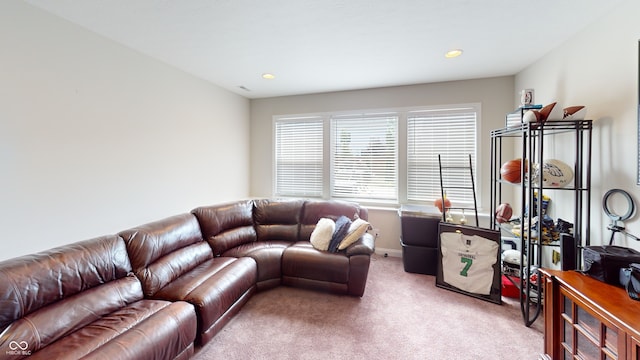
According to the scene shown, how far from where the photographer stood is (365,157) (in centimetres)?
408

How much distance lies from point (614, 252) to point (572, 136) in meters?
1.26

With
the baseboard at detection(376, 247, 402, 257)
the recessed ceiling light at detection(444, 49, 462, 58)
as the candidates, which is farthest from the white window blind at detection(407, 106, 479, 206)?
the recessed ceiling light at detection(444, 49, 462, 58)

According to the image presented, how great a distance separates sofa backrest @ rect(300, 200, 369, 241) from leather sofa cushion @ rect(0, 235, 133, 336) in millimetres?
1919

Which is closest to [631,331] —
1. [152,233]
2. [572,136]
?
[572,136]

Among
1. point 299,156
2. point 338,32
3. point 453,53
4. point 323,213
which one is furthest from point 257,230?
point 453,53

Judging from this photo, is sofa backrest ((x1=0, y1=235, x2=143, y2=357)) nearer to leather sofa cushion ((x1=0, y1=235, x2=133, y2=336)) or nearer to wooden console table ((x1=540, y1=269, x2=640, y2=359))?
leather sofa cushion ((x1=0, y1=235, x2=133, y2=336))

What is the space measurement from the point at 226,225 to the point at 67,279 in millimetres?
1530

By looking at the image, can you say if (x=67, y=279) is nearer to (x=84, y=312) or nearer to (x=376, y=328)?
(x=84, y=312)

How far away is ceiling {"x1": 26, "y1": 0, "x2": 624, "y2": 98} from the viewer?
187cm

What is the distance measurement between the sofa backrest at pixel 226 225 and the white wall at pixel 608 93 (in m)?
3.56

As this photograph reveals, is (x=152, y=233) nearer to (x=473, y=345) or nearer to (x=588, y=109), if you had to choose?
(x=473, y=345)

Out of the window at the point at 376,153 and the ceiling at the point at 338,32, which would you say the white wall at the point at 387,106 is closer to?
the window at the point at 376,153

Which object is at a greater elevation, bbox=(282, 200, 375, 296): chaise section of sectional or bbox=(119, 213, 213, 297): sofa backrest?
bbox=(119, 213, 213, 297): sofa backrest

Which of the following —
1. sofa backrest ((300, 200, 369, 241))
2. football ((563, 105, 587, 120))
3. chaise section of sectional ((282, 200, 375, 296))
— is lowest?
chaise section of sectional ((282, 200, 375, 296))
